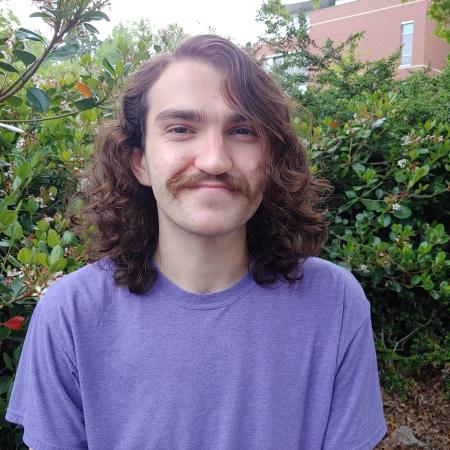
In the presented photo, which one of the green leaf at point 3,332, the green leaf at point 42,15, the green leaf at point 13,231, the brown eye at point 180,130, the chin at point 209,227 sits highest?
the green leaf at point 42,15

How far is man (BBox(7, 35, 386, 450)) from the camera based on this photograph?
1597 mm

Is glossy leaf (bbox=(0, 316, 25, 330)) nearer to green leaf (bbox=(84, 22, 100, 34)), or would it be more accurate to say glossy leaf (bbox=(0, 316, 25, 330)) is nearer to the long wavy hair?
the long wavy hair

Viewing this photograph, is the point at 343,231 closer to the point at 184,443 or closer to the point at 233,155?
the point at 233,155

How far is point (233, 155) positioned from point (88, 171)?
2.99ft

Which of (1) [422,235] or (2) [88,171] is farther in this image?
(1) [422,235]

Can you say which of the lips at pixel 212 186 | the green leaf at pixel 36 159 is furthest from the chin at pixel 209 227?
the green leaf at pixel 36 159

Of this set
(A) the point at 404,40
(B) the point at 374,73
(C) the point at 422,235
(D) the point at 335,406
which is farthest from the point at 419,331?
(A) the point at 404,40

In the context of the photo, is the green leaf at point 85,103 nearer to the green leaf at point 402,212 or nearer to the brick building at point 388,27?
the green leaf at point 402,212

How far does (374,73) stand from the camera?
575cm

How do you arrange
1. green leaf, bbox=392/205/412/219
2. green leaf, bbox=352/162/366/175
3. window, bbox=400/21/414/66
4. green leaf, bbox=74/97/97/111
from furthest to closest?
window, bbox=400/21/414/66 < green leaf, bbox=352/162/366/175 < green leaf, bbox=392/205/412/219 < green leaf, bbox=74/97/97/111

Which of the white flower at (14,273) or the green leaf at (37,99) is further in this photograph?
the green leaf at (37,99)

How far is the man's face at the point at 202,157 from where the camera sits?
163 cm

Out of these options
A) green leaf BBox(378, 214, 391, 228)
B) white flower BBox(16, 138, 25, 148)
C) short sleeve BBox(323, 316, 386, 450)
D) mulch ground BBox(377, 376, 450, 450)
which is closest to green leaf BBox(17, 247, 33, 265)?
white flower BBox(16, 138, 25, 148)

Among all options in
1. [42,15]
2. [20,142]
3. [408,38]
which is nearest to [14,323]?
[42,15]
